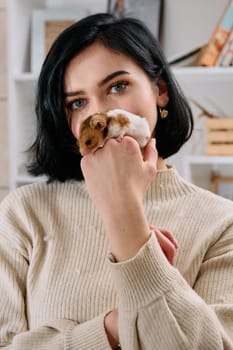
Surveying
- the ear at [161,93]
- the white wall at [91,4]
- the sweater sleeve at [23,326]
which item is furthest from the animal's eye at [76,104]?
the white wall at [91,4]

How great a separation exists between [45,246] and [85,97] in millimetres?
282

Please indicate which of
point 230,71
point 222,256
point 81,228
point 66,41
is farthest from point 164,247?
point 230,71

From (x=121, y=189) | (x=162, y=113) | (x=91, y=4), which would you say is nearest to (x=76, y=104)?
(x=162, y=113)

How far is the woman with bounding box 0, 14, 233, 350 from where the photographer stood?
799 mm

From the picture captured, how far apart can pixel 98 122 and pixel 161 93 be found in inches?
14.1

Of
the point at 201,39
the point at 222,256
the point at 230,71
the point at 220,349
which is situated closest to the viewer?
the point at 220,349

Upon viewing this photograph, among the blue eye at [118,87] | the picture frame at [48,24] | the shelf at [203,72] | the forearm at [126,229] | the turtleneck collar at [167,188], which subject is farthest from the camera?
the picture frame at [48,24]

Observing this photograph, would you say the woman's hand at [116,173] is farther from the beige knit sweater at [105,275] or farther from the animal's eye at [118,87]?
the animal's eye at [118,87]

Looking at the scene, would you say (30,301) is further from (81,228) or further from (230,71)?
(230,71)

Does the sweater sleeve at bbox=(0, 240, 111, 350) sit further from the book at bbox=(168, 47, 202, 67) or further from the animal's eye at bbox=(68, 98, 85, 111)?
the book at bbox=(168, 47, 202, 67)

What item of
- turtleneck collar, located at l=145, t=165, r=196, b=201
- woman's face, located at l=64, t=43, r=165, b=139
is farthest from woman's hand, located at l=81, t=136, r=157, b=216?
turtleneck collar, located at l=145, t=165, r=196, b=201

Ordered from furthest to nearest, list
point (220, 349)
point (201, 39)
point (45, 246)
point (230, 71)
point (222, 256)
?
point (201, 39) < point (230, 71) < point (45, 246) < point (222, 256) < point (220, 349)

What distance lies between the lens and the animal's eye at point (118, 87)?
988 mm

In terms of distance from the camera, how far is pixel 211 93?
2.13 meters
